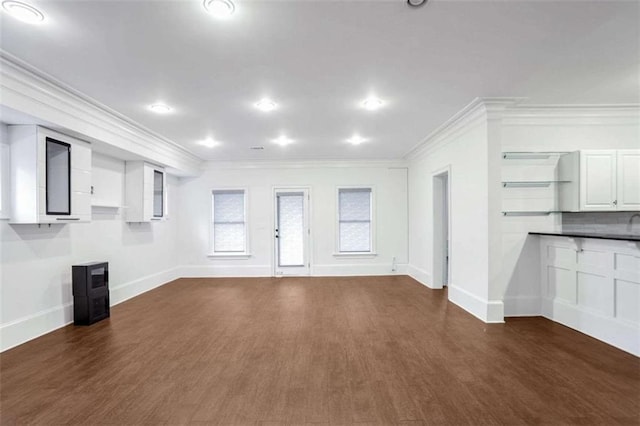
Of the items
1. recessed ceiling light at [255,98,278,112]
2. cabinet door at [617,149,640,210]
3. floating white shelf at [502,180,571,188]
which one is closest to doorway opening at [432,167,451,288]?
floating white shelf at [502,180,571,188]

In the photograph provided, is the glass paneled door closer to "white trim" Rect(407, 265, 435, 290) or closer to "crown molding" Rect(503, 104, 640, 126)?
"white trim" Rect(407, 265, 435, 290)

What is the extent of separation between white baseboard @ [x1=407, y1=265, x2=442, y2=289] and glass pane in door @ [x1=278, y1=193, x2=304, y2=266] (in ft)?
8.34

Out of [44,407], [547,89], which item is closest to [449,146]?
[547,89]

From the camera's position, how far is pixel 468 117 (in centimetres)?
425

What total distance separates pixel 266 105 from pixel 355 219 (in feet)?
14.1

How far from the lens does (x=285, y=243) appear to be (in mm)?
7523

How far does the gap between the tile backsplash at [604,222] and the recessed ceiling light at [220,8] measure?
463cm

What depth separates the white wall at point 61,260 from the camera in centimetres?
338

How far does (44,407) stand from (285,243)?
5.44 meters

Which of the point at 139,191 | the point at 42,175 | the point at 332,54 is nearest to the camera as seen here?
the point at 332,54

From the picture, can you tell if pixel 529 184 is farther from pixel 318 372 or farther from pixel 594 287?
pixel 318 372

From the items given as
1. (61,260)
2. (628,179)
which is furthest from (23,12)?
(628,179)

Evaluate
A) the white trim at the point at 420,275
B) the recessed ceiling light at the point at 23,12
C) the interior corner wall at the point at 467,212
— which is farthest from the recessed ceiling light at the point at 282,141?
the white trim at the point at 420,275

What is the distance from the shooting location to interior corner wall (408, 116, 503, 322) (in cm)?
398
